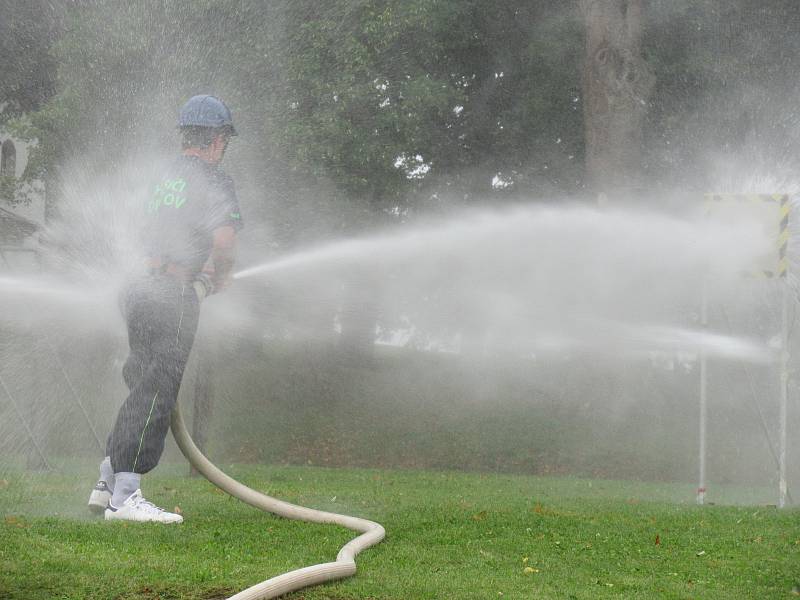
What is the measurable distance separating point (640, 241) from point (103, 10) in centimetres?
867

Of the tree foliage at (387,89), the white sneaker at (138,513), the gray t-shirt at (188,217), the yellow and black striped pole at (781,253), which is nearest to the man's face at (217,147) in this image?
the gray t-shirt at (188,217)

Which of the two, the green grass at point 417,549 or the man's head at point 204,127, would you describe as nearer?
the green grass at point 417,549

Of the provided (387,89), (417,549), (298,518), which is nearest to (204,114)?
(298,518)

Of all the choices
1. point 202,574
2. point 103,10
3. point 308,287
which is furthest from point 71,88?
point 202,574

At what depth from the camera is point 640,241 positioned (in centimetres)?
1622

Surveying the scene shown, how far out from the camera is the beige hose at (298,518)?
4750 mm

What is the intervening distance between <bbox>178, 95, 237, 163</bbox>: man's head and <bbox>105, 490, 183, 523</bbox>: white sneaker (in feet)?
7.71

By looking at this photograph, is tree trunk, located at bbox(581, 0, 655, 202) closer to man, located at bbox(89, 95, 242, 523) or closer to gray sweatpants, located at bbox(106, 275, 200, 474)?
man, located at bbox(89, 95, 242, 523)

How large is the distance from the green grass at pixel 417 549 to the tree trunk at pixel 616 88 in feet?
29.3

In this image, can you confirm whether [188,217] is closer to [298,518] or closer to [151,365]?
[151,365]

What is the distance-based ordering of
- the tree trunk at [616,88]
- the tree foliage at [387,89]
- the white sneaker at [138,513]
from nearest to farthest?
1. the white sneaker at [138,513]
2. the tree foliage at [387,89]
3. the tree trunk at [616,88]

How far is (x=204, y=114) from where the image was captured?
23.1 feet

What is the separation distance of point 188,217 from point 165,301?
0.58 meters

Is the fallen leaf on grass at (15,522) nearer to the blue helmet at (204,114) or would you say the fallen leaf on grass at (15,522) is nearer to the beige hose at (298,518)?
the beige hose at (298,518)
